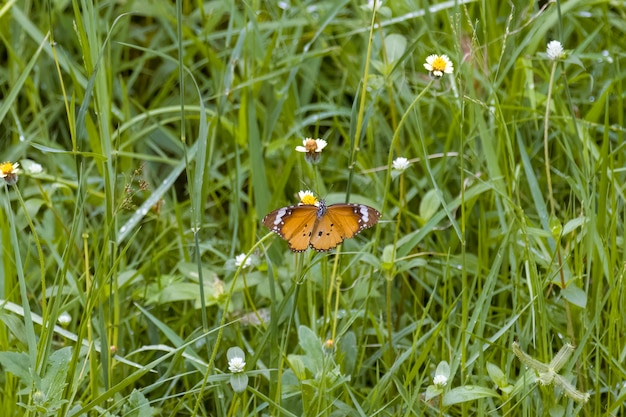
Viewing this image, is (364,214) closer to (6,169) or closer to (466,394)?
(466,394)

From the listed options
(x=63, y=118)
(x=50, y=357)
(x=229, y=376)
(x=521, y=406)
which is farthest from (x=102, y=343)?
(x=63, y=118)

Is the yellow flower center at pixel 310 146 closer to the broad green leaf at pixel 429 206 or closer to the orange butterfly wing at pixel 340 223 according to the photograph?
the orange butterfly wing at pixel 340 223

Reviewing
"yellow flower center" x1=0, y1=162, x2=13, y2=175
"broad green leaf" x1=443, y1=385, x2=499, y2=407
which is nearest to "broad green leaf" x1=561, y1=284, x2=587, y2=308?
"broad green leaf" x1=443, y1=385, x2=499, y2=407

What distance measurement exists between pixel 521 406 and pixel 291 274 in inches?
24.0

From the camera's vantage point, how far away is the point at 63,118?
2.80 meters

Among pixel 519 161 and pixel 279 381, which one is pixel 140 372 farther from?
pixel 519 161

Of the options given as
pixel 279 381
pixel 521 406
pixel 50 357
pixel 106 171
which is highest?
pixel 106 171

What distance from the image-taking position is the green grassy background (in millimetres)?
1572

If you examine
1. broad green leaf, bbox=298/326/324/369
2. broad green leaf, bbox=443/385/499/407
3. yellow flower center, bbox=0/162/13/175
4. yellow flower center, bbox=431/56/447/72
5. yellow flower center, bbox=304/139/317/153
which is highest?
yellow flower center, bbox=431/56/447/72

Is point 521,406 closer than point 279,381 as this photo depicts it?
No

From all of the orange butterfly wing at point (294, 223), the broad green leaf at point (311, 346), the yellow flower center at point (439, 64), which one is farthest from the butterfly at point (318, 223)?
the yellow flower center at point (439, 64)

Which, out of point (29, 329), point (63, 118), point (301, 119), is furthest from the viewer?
point (63, 118)

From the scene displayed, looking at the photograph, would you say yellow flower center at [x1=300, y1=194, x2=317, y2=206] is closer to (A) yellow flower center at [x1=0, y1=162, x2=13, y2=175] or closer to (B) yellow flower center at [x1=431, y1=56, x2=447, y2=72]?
(B) yellow flower center at [x1=431, y1=56, x2=447, y2=72]

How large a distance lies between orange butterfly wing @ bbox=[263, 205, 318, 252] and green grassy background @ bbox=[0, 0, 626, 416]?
5 cm
